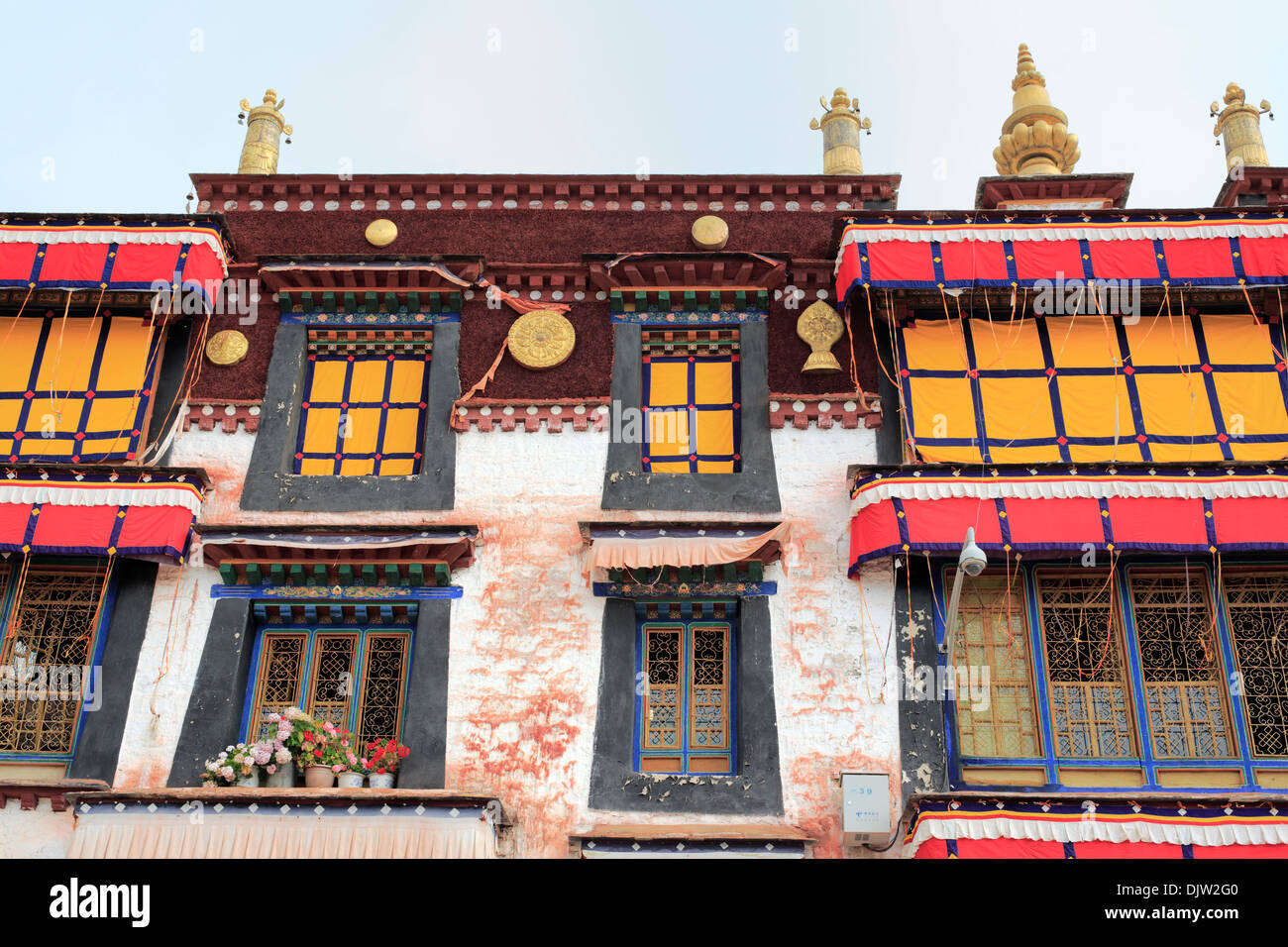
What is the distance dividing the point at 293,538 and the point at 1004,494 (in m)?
7.45

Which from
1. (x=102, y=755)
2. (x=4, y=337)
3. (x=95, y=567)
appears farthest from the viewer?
(x=4, y=337)

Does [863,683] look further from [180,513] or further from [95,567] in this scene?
[95,567]

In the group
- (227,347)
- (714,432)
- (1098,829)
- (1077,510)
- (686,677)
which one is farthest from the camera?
(227,347)

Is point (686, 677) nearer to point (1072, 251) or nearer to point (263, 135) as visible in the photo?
point (1072, 251)

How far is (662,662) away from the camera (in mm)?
13422

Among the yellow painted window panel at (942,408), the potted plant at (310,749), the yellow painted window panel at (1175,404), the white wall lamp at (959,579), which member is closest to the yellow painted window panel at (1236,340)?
the yellow painted window panel at (1175,404)

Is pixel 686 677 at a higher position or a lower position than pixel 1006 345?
lower

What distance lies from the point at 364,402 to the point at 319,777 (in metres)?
4.66

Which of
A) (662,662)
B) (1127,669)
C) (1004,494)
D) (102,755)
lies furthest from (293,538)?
(1127,669)

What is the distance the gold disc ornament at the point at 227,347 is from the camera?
15.1 meters

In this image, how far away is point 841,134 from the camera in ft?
54.6

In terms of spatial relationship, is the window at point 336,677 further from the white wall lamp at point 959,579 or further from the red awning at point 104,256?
the white wall lamp at point 959,579

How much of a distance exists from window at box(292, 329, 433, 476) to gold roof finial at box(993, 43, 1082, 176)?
803cm

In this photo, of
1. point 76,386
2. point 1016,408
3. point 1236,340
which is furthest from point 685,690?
point 76,386
